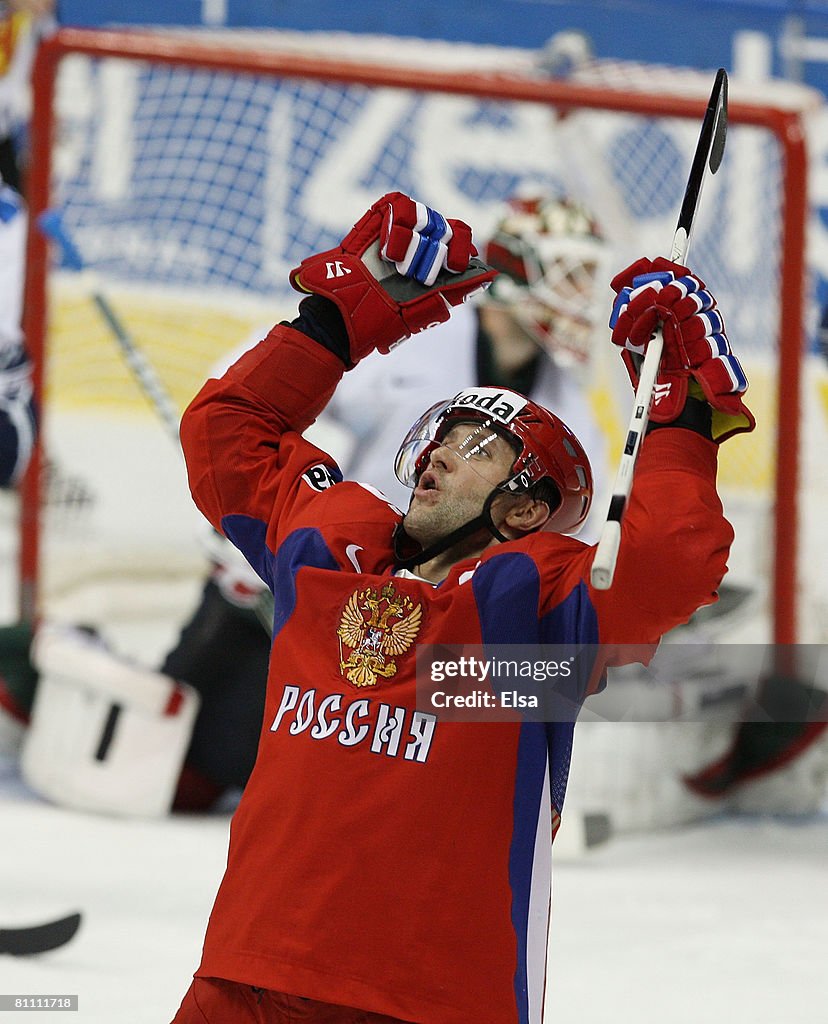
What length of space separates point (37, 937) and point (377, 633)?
1.31 m

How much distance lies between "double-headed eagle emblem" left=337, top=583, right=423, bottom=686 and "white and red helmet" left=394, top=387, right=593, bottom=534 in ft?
0.62

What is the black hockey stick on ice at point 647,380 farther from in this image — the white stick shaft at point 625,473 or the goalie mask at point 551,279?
the goalie mask at point 551,279

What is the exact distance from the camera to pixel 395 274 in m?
1.78

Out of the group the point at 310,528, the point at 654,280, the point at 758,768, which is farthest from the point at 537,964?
the point at 758,768

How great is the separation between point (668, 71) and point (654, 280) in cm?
447

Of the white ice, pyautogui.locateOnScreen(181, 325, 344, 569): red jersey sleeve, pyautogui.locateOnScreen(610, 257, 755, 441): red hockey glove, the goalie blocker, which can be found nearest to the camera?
pyautogui.locateOnScreen(610, 257, 755, 441): red hockey glove

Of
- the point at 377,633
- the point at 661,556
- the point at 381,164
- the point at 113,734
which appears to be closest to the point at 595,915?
the point at 113,734

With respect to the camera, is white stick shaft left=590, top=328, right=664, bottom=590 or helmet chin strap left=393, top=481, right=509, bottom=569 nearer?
white stick shaft left=590, top=328, right=664, bottom=590

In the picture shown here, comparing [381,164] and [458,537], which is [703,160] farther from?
[381,164]

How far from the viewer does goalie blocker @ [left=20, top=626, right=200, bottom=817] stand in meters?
3.38

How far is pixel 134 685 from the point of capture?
3.38 m

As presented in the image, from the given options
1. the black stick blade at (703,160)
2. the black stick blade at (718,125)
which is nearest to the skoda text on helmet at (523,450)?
the black stick blade at (703,160)


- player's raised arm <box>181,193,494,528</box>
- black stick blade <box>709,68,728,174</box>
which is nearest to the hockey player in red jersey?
player's raised arm <box>181,193,494,528</box>

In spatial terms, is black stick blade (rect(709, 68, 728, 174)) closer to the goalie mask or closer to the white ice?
the white ice
